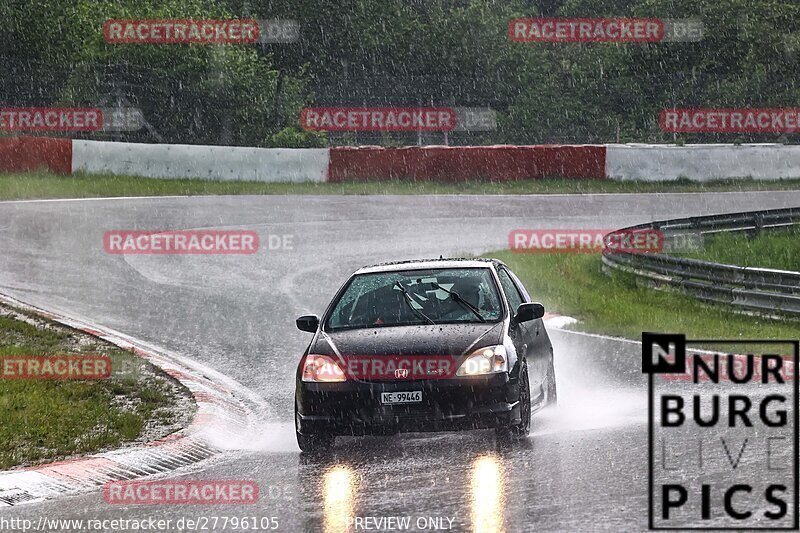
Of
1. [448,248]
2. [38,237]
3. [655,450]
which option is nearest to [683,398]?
[655,450]

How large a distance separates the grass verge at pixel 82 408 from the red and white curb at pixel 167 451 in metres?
0.19

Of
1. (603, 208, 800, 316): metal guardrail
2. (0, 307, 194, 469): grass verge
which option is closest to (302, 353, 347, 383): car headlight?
(0, 307, 194, 469): grass verge

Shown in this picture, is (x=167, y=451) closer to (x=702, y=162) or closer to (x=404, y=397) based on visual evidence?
(x=404, y=397)

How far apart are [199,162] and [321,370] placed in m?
24.4

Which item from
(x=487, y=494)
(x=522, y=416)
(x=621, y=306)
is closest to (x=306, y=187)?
(x=621, y=306)

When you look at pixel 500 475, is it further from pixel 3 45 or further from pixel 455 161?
pixel 3 45

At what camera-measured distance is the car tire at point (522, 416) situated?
9352mm

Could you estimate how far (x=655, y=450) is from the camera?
880 centimetres

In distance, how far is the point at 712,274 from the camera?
18.0 meters

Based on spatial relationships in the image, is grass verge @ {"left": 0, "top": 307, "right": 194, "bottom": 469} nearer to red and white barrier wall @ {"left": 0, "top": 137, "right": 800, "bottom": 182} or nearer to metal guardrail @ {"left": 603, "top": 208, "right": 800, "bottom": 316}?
metal guardrail @ {"left": 603, "top": 208, "right": 800, "bottom": 316}

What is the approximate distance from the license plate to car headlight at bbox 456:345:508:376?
1.12ft

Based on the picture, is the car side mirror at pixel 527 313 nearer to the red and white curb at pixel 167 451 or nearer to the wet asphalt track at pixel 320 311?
the wet asphalt track at pixel 320 311

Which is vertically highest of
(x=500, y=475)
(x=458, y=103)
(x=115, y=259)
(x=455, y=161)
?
(x=458, y=103)

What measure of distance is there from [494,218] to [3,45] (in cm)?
2371
